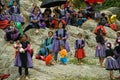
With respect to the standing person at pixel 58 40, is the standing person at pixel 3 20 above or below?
above

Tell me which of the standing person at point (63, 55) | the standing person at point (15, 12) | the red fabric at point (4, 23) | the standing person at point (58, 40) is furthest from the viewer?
the standing person at point (15, 12)

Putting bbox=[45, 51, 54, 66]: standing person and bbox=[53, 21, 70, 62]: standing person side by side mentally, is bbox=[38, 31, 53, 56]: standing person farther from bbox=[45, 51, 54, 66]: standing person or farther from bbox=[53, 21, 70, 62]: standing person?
bbox=[45, 51, 54, 66]: standing person

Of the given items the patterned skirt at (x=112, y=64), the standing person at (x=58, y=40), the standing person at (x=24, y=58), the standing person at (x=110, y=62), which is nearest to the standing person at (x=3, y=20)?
the standing person at (x=58, y=40)

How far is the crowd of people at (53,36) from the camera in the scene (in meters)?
13.2

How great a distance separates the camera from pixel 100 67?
15477 millimetres

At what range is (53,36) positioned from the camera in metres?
15.5

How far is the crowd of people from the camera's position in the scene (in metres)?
13.2

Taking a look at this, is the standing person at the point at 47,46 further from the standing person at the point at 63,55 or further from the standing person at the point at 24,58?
the standing person at the point at 24,58

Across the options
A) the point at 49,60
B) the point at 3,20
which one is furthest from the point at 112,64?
the point at 3,20

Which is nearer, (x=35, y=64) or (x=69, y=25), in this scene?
(x=35, y=64)

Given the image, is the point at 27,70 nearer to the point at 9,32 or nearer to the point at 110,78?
the point at 110,78

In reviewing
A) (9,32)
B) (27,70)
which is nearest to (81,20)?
(9,32)

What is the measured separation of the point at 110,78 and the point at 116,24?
9.34 meters

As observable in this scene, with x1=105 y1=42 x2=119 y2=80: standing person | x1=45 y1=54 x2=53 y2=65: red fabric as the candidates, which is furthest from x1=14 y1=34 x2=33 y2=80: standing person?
x1=105 y1=42 x2=119 y2=80: standing person
